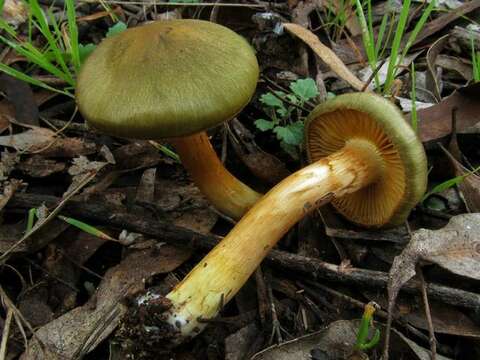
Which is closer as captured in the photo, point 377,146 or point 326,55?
point 377,146

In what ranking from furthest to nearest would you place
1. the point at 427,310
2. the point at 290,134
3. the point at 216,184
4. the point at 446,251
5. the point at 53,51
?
the point at 53,51, the point at 290,134, the point at 216,184, the point at 446,251, the point at 427,310

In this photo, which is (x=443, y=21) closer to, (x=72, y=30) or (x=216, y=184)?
(x=216, y=184)

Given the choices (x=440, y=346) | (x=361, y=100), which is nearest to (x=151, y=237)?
(x=361, y=100)

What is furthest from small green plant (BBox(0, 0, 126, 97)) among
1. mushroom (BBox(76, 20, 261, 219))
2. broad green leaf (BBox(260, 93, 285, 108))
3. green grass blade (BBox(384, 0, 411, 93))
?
green grass blade (BBox(384, 0, 411, 93))

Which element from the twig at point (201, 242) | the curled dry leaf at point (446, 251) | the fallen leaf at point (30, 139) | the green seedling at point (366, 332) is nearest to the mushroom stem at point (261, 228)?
the twig at point (201, 242)

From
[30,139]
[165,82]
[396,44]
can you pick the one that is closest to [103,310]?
[165,82]

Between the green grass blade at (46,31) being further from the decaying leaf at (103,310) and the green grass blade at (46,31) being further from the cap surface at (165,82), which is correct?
the decaying leaf at (103,310)

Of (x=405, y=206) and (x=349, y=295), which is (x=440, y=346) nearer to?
(x=349, y=295)

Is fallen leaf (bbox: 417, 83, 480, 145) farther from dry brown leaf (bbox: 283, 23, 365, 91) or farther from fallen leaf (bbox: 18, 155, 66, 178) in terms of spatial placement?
fallen leaf (bbox: 18, 155, 66, 178)
